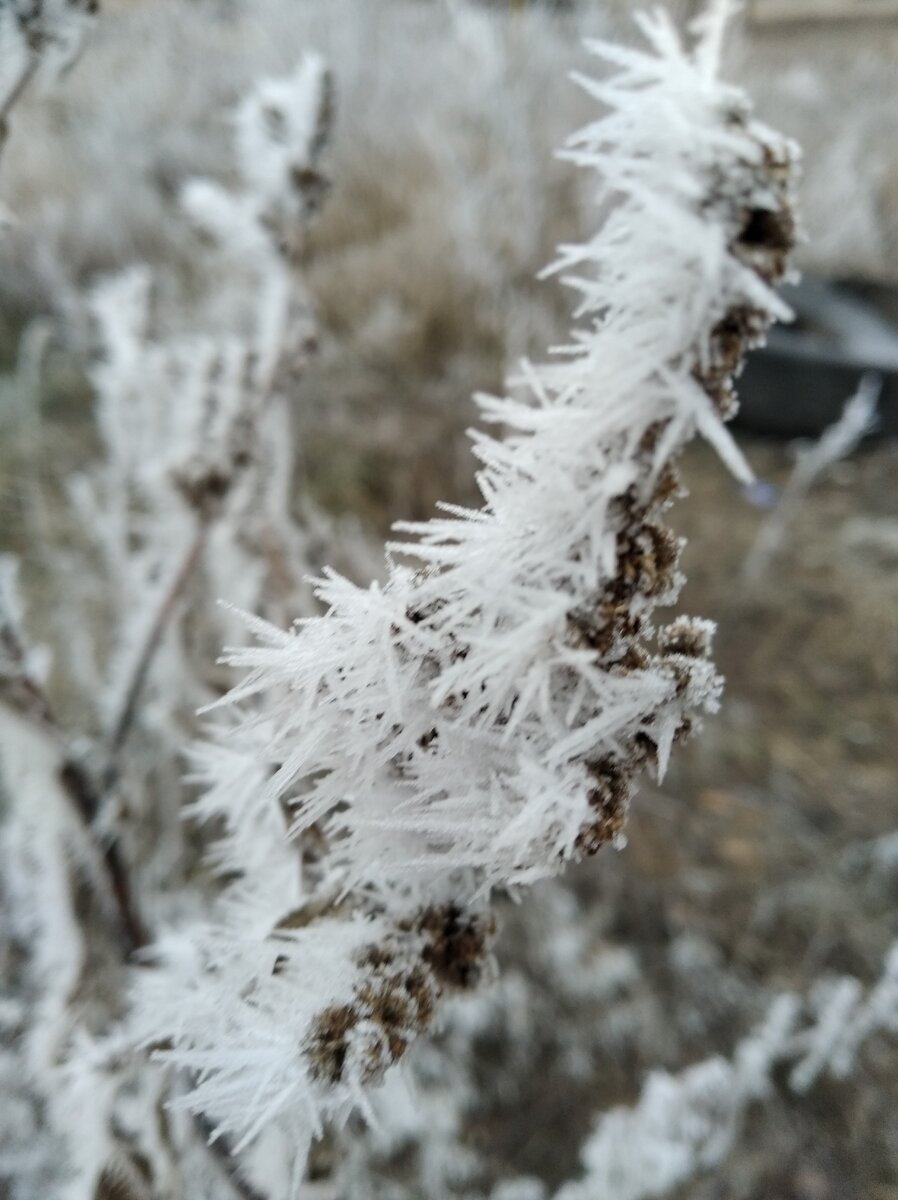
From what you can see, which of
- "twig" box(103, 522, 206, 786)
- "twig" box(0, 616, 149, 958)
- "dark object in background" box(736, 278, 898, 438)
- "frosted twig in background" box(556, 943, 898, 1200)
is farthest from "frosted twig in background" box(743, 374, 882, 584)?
"twig" box(0, 616, 149, 958)

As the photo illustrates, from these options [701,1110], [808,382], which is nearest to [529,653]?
[701,1110]

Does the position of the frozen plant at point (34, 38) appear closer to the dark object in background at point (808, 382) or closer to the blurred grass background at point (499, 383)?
the blurred grass background at point (499, 383)


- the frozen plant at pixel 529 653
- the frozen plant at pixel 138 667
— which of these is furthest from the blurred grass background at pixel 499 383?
the frozen plant at pixel 529 653

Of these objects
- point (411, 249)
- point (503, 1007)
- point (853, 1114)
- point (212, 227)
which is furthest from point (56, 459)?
point (853, 1114)

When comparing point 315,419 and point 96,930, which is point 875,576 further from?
point 96,930

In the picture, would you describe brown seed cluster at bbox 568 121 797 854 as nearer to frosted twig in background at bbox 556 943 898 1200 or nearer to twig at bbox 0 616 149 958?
twig at bbox 0 616 149 958

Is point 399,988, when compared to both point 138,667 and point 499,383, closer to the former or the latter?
point 138,667

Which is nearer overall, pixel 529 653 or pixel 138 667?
pixel 529 653
